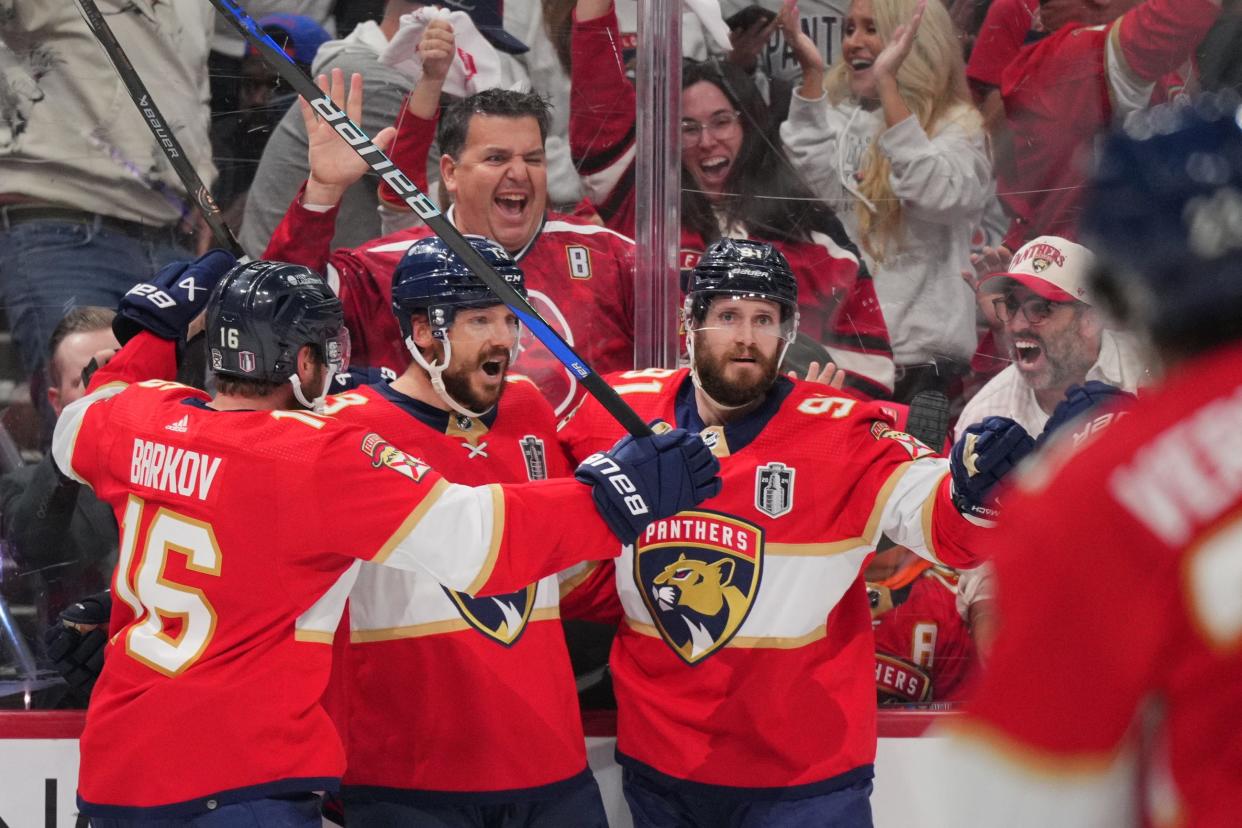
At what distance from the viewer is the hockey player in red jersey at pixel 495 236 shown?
3344mm

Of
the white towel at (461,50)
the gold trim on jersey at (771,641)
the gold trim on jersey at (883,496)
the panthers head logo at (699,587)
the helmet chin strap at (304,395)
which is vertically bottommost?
the gold trim on jersey at (771,641)

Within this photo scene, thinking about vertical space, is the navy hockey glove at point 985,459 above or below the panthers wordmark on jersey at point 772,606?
above

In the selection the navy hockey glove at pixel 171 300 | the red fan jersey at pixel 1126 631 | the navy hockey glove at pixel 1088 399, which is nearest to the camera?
the red fan jersey at pixel 1126 631

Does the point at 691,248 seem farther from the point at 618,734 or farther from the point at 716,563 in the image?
the point at 618,734

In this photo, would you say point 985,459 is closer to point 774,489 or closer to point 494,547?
point 774,489

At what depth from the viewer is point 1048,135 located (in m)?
3.38

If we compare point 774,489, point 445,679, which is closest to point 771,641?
point 774,489

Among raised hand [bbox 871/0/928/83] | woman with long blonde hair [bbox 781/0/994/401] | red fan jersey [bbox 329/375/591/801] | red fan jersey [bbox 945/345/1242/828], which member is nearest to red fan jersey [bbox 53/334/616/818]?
red fan jersey [bbox 329/375/591/801]

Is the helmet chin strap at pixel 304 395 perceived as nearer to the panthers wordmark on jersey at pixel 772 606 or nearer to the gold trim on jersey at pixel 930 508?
the panthers wordmark on jersey at pixel 772 606

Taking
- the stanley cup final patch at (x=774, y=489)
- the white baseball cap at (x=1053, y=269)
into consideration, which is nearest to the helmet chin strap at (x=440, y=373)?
the stanley cup final patch at (x=774, y=489)

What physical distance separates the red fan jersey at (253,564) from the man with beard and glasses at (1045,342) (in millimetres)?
1354

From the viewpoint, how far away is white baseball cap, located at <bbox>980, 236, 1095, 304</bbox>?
3.32 meters

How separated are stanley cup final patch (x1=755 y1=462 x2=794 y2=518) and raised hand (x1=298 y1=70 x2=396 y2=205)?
1.26 meters

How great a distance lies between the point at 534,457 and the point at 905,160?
123 cm
